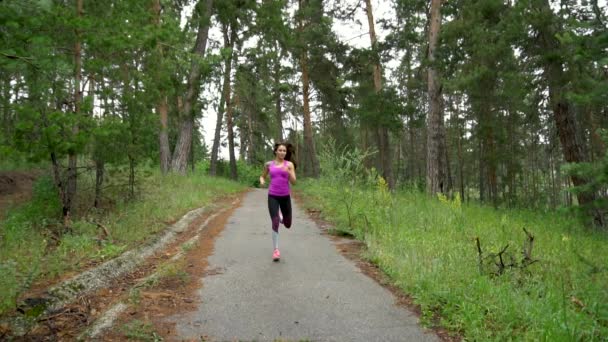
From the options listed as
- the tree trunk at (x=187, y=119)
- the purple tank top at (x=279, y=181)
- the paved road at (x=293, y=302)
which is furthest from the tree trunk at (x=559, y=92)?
the tree trunk at (x=187, y=119)

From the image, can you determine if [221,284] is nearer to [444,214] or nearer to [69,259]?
[69,259]

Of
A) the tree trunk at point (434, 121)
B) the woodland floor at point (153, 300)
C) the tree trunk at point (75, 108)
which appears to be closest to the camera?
the woodland floor at point (153, 300)

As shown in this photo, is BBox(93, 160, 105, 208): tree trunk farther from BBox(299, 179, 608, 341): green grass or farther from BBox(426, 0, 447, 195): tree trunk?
BBox(426, 0, 447, 195): tree trunk

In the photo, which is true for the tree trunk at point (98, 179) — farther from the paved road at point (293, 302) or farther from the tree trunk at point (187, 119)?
the tree trunk at point (187, 119)

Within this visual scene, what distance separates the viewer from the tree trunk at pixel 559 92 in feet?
36.0

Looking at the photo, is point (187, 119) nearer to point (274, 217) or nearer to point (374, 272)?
point (274, 217)

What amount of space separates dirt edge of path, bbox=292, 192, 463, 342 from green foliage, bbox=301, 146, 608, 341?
8 centimetres

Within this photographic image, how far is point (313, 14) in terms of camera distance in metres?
23.5

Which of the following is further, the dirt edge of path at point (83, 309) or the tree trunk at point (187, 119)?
the tree trunk at point (187, 119)

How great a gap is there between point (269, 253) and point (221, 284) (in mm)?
1983

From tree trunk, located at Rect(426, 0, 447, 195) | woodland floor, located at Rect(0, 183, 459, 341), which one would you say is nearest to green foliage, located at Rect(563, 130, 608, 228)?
woodland floor, located at Rect(0, 183, 459, 341)

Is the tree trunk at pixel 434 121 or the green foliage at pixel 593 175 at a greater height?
the tree trunk at pixel 434 121

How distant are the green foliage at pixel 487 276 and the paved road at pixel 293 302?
1.45 feet

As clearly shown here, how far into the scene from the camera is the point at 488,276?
493 cm
